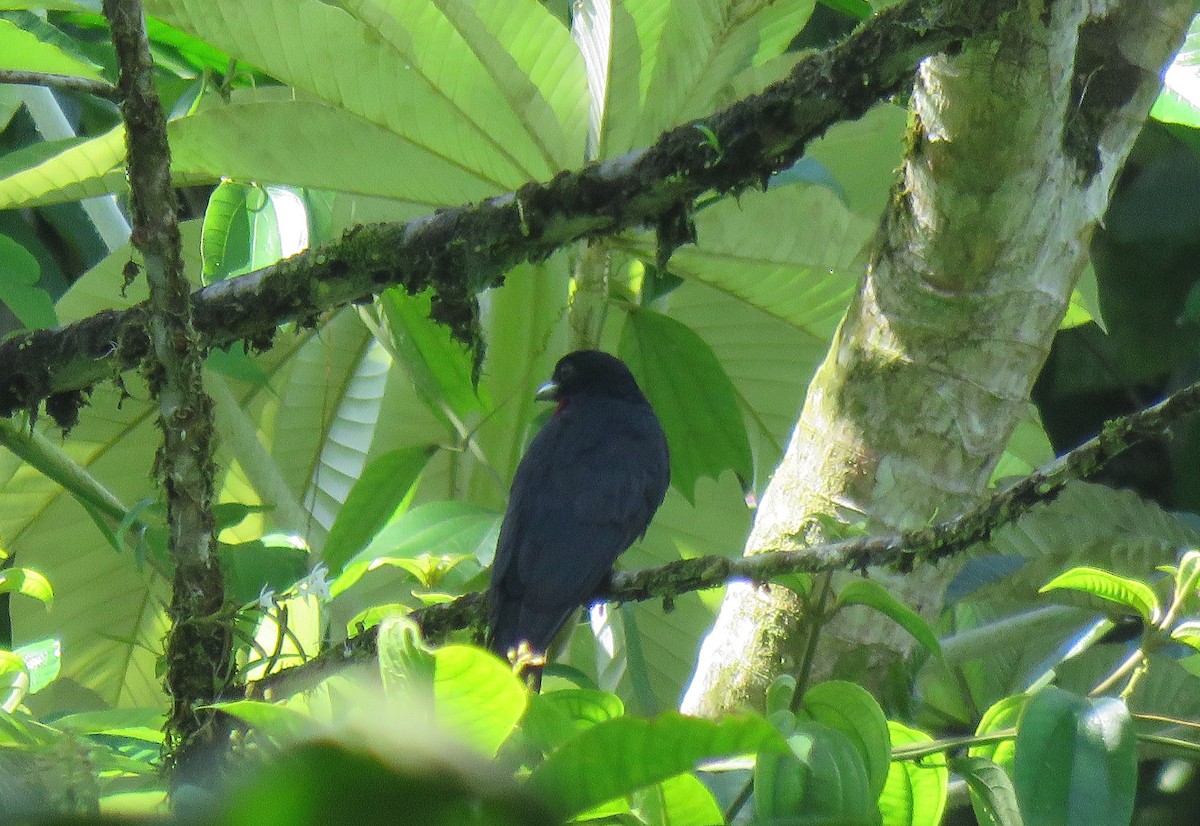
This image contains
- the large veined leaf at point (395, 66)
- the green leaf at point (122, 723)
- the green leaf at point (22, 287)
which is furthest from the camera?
the large veined leaf at point (395, 66)

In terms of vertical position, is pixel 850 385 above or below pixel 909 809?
above

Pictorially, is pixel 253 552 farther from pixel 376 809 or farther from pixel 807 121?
pixel 376 809

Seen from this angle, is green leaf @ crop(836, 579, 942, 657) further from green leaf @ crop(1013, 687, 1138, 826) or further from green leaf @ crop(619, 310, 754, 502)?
green leaf @ crop(619, 310, 754, 502)

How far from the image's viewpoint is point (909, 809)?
1.06 m

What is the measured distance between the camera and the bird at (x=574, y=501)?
8.60 ft

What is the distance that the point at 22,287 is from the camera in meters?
1.79

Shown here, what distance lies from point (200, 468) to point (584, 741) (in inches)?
30.7

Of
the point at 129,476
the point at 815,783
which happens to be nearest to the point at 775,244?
the point at 815,783

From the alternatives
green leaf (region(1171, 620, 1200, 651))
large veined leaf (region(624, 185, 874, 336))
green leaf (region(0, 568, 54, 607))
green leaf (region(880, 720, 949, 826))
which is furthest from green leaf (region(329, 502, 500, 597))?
green leaf (region(1171, 620, 1200, 651))

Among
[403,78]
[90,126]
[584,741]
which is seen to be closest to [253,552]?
[403,78]

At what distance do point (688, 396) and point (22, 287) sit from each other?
1323 millimetres

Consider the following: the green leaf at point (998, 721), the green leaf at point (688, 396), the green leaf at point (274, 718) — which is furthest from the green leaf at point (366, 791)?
the green leaf at point (688, 396)

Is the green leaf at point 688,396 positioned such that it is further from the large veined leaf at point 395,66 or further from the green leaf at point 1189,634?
the green leaf at point 1189,634

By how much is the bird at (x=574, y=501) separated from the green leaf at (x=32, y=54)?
1165 millimetres
